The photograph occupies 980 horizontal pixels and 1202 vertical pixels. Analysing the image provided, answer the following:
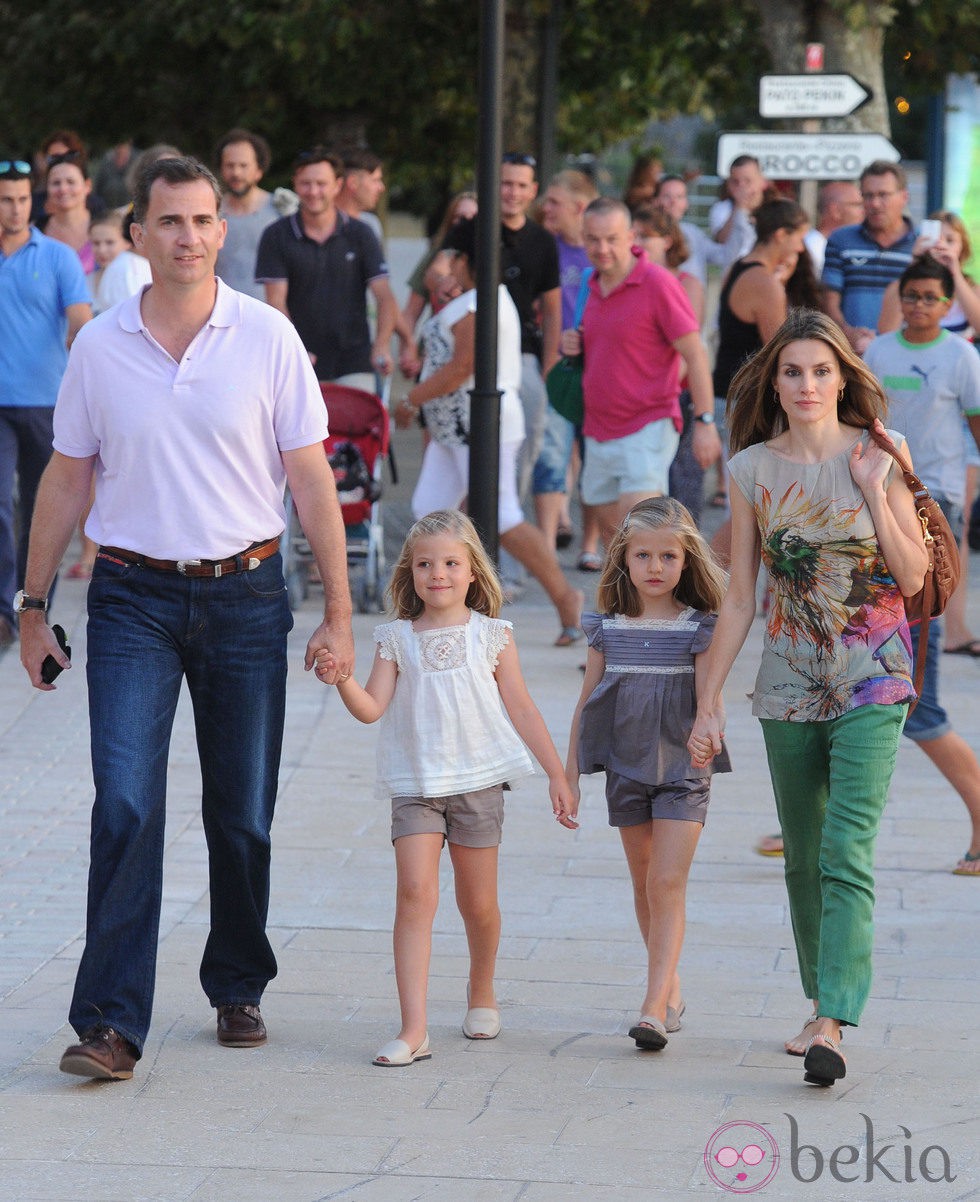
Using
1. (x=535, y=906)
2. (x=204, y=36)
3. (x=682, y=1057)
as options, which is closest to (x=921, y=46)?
(x=204, y=36)

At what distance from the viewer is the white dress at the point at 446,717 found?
4.96m

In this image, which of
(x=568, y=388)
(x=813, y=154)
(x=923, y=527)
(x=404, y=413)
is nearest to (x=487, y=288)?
(x=568, y=388)

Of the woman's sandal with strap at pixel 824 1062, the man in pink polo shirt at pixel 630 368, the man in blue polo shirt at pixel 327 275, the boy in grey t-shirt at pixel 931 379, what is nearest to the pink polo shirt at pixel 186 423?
the woman's sandal with strap at pixel 824 1062

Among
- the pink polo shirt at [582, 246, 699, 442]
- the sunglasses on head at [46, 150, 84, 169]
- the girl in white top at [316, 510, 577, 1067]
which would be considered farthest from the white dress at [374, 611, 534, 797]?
the sunglasses on head at [46, 150, 84, 169]

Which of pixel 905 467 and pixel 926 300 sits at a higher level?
pixel 926 300

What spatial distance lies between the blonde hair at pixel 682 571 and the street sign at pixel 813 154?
30.0ft

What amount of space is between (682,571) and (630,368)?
4.09 meters

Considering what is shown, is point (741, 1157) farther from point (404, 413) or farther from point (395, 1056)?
point (404, 413)

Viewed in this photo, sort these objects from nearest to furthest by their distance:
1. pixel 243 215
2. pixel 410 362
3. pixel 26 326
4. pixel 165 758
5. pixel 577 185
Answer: pixel 165 758 → pixel 26 326 → pixel 243 215 → pixel 410 362 → pixel 577 185

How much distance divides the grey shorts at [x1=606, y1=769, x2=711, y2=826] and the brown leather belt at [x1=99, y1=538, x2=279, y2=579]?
96 centimetres

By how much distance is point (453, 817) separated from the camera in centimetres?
499

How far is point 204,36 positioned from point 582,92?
13.8 feet

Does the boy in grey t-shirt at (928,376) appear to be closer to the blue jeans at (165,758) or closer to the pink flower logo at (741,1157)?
the blue jeans at (165,758)

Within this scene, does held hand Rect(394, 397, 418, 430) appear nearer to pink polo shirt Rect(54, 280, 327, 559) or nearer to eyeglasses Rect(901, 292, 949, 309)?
eyeglasses Rect(901, 292, 949, 309)
